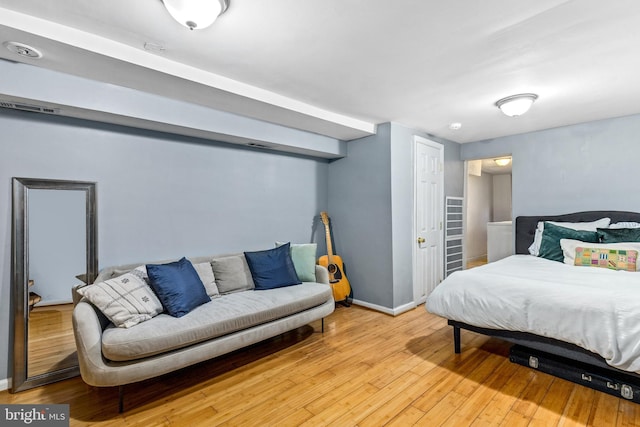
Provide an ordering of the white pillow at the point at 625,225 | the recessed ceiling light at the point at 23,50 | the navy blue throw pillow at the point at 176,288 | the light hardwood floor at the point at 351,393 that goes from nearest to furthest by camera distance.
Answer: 1. the recessed ceiling light at the point at 23,50
2. the light hardwood floor at the point at 351,393
3. the navy blue throw pillow at the point at 176,288
4. the white pillow at the point at 625,225

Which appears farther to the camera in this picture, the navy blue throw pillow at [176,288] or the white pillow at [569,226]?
the white pillow at [569,226]

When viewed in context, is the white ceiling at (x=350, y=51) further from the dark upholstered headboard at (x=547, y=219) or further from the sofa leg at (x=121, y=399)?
the sofa leg at (x=121, y=399)

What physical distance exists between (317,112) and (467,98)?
4.78 ft

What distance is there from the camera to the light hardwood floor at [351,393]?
1918 mm

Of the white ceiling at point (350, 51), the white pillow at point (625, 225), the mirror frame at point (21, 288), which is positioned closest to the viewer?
the white ceiling at point (350, 51)

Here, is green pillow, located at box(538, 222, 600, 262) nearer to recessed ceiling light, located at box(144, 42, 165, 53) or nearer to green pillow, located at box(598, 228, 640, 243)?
green pillow, located at box(598, 228, 640, 243)

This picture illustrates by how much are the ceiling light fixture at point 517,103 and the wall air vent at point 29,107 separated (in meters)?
3.74

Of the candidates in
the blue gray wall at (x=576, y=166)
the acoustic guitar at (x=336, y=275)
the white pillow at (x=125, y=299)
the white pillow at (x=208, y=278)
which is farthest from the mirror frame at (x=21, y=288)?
the blue gray wall at (x=576, y=166)

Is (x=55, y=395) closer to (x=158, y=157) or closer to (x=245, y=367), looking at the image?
(x=245, y=367)

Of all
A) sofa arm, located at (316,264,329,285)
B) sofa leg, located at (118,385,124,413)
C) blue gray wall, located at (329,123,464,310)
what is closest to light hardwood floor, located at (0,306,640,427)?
sofa leg, located at (118,385,124,413)

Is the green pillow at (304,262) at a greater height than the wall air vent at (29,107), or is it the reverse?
the wall air vent at (29,107)

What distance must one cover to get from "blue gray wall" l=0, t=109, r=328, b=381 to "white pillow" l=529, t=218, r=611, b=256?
2910 millimetres

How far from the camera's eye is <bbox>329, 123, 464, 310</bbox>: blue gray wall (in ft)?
12.3

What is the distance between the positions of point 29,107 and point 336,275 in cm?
335
